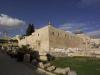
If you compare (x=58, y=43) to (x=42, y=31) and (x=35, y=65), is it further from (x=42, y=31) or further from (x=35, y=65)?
(x=35, y=65)

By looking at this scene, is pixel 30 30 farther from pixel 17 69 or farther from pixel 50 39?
pixel 17 69

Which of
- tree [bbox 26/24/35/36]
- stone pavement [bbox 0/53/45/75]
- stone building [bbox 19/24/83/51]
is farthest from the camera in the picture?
tree [bbox 26/24/35/36]

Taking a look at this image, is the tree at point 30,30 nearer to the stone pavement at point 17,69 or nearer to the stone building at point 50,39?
the stone building at point 50,39

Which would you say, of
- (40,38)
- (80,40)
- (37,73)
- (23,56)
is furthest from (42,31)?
(37,73)

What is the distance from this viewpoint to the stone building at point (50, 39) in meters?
46.4

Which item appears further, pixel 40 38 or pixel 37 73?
pixel 40 38

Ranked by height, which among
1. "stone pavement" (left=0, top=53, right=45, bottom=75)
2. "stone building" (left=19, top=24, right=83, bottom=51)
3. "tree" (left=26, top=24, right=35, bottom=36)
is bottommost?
"stone pavement" (left=0, top=53, right=45, bottom=75)

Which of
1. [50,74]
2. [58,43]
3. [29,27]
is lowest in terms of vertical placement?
[50,74]

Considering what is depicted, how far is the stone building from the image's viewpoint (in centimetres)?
4644

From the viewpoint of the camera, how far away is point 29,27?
81.0m

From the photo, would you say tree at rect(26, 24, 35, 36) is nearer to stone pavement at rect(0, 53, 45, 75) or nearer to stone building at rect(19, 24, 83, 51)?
stone building at rect(19, 24, 83, 51)

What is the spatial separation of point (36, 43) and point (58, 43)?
14.3ft

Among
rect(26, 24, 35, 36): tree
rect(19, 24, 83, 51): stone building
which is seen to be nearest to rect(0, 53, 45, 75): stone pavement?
rect(19, 24, 83, 51): stone building


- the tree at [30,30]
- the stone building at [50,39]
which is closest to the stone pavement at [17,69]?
the stone building at [50,39]
